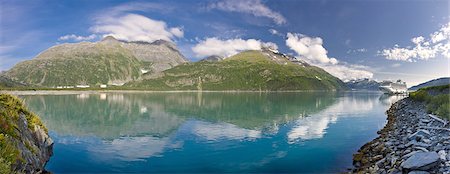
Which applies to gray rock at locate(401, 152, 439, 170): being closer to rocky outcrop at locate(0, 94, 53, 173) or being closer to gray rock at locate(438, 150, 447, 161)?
gray rock at locate(438, 150, 447, 161)

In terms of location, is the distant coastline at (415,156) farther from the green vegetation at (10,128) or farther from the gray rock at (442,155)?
the green vegetation at (10,128)

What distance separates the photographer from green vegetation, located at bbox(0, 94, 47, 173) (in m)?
13.1

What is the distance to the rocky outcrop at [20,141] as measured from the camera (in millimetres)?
13727

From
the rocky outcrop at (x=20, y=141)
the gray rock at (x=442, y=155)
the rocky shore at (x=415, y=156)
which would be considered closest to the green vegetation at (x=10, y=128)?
the rocky outcrop at (x=20, y=141)

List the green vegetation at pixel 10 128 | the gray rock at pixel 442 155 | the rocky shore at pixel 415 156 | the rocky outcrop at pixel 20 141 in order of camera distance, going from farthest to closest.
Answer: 1. the gray rock at pixel 442 155
2. the rocky shore at pixel 415 156
3. the rocky outcrop at pixel 20 141
4. the green vegetation at pixel 10 128

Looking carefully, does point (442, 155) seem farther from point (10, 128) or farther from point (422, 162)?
point (10, 128)

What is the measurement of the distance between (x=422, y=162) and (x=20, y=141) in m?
21.6

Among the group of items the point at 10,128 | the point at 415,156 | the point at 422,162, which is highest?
the point at 10,128

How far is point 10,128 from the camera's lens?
53.4ft

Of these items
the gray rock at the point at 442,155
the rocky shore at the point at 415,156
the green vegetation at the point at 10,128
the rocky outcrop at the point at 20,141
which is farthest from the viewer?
the gray rock at the point at 442,155

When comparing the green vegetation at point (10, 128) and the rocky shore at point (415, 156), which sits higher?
the green vegetation at point (10, 128)

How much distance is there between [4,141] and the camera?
45.6 feet

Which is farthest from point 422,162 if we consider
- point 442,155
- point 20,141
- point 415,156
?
point 20,141

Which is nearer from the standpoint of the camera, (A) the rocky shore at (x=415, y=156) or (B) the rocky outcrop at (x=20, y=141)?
(B) the rocky outcrop at (x=20, y=141)
